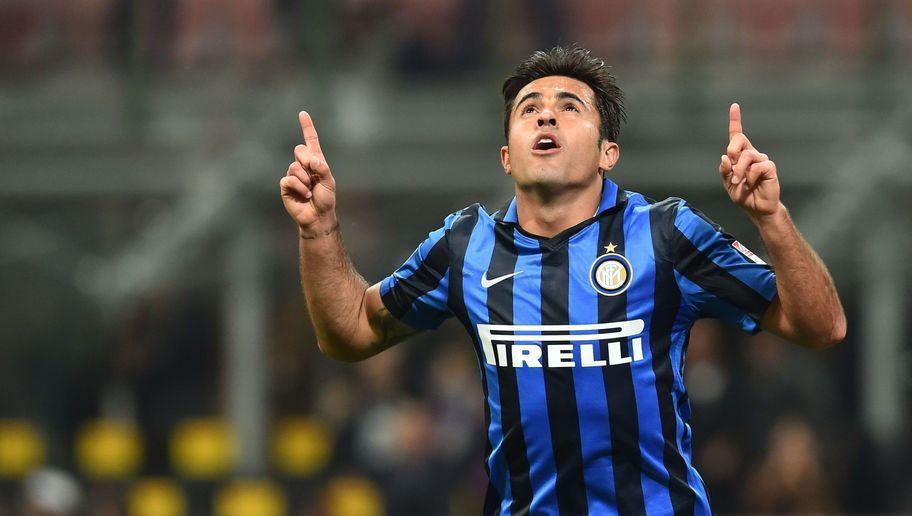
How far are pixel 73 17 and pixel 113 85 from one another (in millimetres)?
563

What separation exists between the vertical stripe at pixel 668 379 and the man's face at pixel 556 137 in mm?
320

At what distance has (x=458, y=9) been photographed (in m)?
9.24

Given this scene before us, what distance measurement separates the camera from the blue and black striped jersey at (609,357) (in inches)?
132

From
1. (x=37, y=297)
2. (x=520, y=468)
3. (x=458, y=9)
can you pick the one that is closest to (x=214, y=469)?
(x=37, y=297)

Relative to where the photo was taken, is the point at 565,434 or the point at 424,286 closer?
the point at 565,434

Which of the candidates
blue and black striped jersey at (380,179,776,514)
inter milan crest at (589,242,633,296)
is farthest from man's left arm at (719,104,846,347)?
inter milan crest at (589,242,633,296)

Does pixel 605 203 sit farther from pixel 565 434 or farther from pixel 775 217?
pixel 565 434

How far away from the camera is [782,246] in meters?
3.22

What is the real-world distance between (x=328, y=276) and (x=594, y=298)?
29.7 inches

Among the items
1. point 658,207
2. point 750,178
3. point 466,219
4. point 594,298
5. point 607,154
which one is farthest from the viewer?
point 466,219

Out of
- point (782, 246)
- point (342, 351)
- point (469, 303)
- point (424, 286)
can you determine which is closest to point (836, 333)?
point (782, 246)

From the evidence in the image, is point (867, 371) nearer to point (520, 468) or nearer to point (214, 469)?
point (214, 469)

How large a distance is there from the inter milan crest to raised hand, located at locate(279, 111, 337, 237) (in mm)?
742

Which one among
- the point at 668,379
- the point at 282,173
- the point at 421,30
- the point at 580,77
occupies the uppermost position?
the point at 421,30
